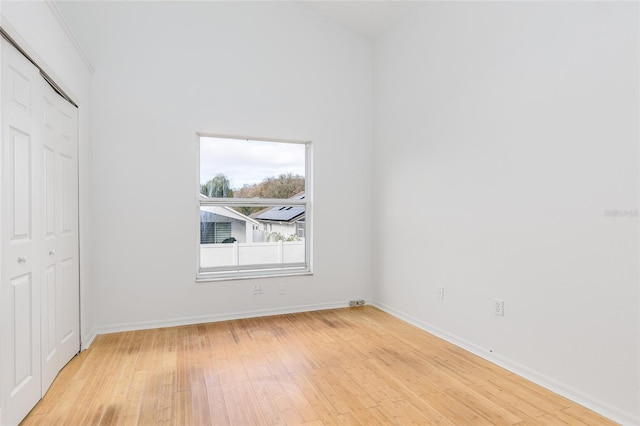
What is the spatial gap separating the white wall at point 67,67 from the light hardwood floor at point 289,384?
27.4 inches

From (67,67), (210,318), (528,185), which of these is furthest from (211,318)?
(528,185)

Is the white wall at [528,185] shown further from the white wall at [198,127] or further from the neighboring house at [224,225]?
the neighboring house at [224,225]

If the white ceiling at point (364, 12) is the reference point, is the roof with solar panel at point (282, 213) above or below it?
below

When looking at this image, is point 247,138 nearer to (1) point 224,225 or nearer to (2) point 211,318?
(1) point 224,225

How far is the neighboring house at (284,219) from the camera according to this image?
14.4ft

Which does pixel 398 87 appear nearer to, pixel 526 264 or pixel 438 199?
pixel 438 199

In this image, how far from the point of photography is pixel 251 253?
170 inches

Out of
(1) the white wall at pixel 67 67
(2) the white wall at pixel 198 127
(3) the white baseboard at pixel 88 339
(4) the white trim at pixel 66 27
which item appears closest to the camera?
(1) the white wall at pixel 67 67

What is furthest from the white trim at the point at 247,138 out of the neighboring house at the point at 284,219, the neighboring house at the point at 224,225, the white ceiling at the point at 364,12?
the white ceiling at the point at 364,12

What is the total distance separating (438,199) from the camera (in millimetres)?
3594

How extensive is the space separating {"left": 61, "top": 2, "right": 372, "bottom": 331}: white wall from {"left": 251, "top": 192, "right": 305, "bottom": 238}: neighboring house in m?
0.23

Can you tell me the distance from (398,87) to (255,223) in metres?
2.30

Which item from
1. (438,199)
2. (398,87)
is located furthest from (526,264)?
(398,87)

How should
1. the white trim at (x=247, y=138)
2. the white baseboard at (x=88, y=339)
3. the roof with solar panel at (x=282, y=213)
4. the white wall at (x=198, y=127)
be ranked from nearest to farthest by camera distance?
1. the white baseboard at (x=88, y=339)
2. the white wall at (x=198, y=127)
3. the white trim at (x=247, y=138)
4. the roof with solar panel at (x=282, y=213)
